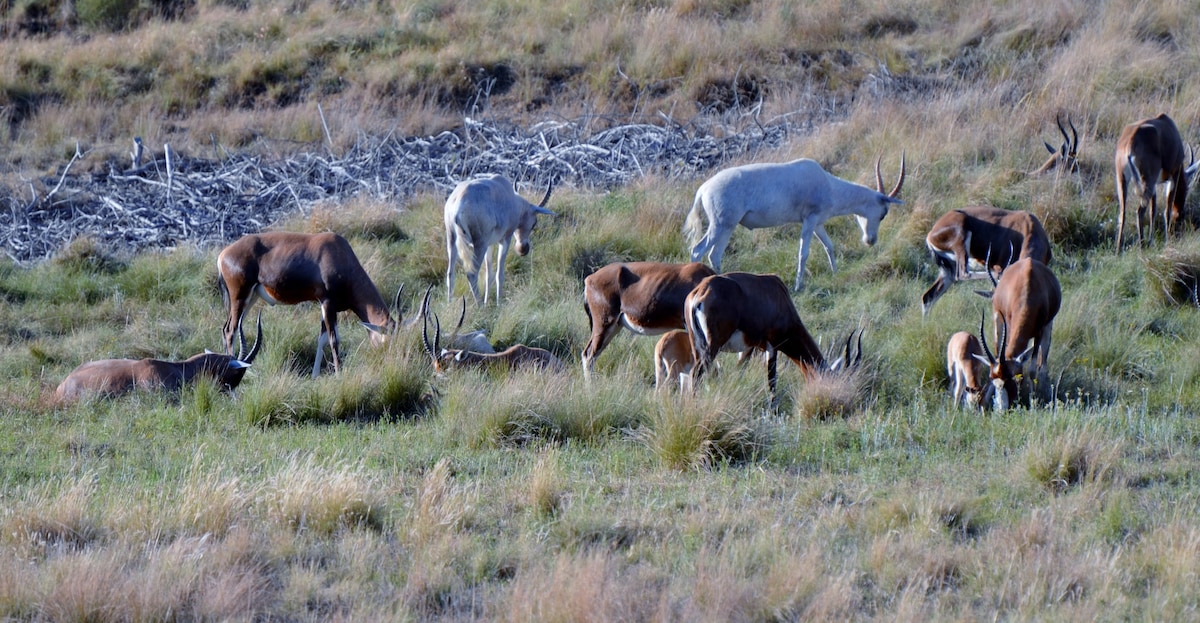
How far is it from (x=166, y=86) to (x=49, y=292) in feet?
33.5

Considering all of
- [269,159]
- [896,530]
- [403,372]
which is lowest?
[269,159]

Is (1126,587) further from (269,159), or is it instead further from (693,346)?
(269,159)

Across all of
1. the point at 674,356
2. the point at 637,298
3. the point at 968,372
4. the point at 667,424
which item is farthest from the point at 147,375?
the point at 968,372

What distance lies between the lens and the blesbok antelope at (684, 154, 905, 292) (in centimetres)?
1497

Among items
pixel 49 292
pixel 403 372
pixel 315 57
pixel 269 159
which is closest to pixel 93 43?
pixel 315 57

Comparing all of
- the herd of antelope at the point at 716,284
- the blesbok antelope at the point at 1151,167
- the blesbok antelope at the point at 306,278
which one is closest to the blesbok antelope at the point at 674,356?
the herd of antelope at the point at 716,284

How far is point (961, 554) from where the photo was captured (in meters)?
6.82

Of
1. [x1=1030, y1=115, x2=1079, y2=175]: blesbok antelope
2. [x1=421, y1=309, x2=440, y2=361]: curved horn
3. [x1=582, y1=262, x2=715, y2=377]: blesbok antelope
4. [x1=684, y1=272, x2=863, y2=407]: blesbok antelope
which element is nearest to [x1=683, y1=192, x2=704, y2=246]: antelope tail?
[x1=582, y1=262, x2=715, y2=377]: blesbok antelope

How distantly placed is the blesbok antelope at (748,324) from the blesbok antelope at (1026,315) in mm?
1210

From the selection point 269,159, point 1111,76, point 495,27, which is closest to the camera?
point 1111,76

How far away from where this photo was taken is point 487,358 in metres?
11.8

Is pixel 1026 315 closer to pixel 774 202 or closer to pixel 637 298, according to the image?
pixel 637 298

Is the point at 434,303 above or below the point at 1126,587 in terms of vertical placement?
below

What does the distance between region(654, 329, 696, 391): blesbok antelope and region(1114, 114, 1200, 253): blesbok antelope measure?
644cm
